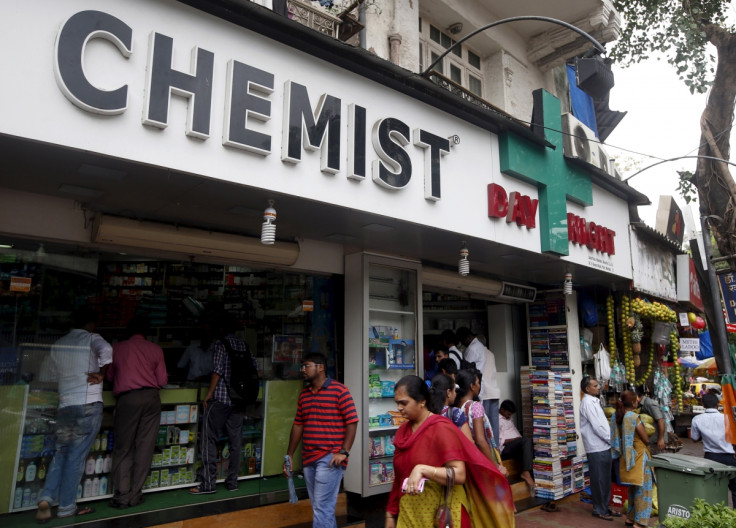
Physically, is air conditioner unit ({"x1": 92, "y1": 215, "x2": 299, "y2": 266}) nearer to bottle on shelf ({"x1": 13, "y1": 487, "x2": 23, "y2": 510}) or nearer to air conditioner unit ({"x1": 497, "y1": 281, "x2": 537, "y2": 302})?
bottle on shelf ({"x1": 13, "y1": 487, "x2": 23, "y2": 510})

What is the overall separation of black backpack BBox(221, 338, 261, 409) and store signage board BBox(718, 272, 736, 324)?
21.7ft

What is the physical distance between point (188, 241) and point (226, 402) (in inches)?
77.2

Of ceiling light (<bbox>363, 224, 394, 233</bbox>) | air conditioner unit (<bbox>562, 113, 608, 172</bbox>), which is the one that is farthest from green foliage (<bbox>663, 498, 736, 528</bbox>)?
air conditioner unit (<bbox>562, 113, 608, 172</bbox>)

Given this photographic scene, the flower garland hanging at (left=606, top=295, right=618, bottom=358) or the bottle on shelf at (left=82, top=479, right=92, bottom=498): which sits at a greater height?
the flower garland hanging at (left=606, top=295, right=618, bottom=358)

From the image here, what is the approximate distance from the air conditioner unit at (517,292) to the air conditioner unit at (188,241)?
4217 millimetres

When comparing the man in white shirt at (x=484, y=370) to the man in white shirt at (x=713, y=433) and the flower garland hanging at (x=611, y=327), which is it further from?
the flower garland hanging at (x=611, y=327)

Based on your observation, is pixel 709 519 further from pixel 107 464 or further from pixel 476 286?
pixel 107 464

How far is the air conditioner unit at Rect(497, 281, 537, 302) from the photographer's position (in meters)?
8.85

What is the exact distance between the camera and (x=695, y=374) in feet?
74.0

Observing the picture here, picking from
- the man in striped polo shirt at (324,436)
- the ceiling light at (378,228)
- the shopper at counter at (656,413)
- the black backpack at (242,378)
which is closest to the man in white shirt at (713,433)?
the shopper at counter at (656,413)

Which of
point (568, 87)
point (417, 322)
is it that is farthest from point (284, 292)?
point (568, 87)

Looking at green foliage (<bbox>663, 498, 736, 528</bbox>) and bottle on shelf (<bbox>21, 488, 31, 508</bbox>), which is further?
bottle on shelf (<bbox>21, 488, 31, 508</bbox>)

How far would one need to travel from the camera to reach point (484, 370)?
26.8 ft

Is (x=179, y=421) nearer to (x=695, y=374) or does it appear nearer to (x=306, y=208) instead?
(x=306, y=208)
